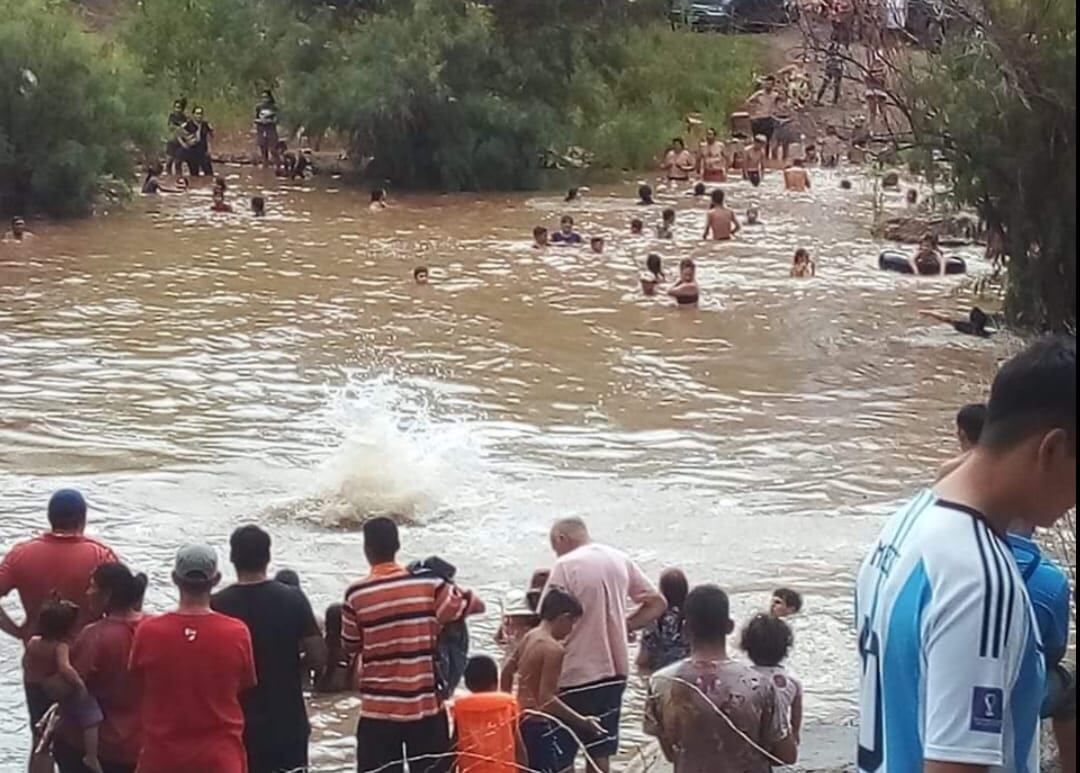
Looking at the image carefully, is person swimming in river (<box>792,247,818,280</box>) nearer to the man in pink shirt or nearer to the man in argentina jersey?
the man in pink shirt

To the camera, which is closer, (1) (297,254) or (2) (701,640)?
(2) (701,640)

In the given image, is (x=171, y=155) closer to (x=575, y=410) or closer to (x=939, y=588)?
(x=575, y=410)

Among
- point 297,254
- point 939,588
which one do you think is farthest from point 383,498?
point 297,254

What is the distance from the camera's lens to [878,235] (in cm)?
2817

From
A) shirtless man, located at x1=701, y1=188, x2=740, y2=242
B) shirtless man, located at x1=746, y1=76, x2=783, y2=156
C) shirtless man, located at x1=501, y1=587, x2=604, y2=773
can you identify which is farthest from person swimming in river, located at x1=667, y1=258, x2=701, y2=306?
shirtless man, located at x1=746, y1=76, x2=783, y2=156

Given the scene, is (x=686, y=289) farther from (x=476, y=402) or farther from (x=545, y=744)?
(x=545, y=744)

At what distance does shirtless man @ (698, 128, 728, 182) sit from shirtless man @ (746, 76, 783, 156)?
3.45 metres

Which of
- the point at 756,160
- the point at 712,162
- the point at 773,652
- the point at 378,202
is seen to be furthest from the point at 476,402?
the point at 756,160

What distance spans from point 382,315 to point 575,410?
558cm

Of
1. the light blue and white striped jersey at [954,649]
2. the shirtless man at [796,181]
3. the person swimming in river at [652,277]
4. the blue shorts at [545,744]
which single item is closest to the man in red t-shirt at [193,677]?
the blue shorts at [545,744]

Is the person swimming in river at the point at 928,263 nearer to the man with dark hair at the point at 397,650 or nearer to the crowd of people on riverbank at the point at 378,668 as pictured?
the crowd of people on riverbank at the point at 378,668

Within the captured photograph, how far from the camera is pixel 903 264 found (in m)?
24.7

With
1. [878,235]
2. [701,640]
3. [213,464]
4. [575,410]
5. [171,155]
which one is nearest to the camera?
[701,640]

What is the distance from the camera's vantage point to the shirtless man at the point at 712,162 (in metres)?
35.4
